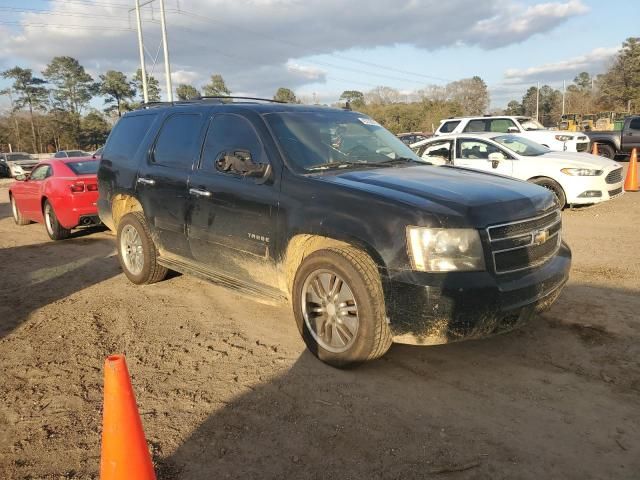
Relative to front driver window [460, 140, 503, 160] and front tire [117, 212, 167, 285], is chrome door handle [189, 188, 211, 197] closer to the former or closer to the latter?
front tire [117, 212, 167, 285]

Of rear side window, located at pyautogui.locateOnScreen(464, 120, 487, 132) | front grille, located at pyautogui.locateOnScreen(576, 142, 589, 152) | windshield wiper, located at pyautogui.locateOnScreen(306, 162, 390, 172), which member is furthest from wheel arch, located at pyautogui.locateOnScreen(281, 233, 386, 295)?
front grille, located at pyautogui.locateOnScreen(576, 142, 589, 152)

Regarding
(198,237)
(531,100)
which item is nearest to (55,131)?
(198,237)

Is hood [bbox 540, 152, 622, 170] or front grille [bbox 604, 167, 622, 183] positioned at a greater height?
hood [bbox 540, 152, 622, 170]

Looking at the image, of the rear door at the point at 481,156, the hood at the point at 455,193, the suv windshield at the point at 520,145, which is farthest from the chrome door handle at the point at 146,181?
the suv windshield at the point at 520,145

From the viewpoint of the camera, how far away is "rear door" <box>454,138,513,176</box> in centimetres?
1020

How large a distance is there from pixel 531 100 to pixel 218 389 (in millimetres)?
124770

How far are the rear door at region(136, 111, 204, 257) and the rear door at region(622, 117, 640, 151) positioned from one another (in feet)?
64.5

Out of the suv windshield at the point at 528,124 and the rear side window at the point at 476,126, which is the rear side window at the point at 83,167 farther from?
the suv windshield at the point at 528,124

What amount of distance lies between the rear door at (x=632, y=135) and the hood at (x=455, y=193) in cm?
1862

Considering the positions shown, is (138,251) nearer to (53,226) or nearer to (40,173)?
(53,226)

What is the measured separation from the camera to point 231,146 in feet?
14.7

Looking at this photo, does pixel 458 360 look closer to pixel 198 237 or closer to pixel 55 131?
pixel 198 237

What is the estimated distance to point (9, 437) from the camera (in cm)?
290

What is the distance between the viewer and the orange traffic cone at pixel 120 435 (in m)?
2.22
